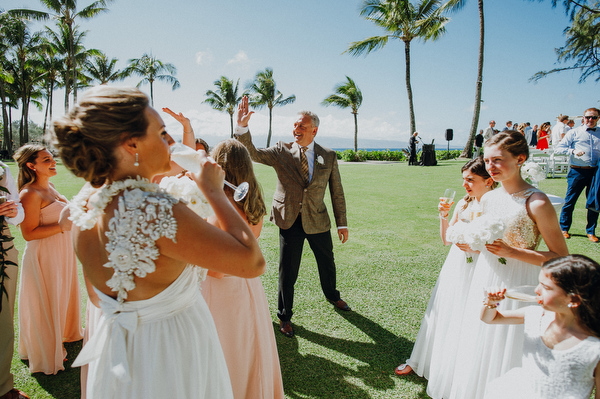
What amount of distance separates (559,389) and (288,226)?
9.25 feet

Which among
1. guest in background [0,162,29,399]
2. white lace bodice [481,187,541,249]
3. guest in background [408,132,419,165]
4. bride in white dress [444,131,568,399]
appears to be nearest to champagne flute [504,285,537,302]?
bride in white dress [444,131,568,399]

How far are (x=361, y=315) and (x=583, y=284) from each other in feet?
9.11

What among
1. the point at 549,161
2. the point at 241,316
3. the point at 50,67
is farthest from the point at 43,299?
the point at 50,67

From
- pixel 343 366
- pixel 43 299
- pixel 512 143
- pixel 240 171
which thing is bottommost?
pixel 343 366

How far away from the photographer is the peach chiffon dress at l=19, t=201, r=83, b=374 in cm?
324

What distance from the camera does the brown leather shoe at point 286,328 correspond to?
3.83m

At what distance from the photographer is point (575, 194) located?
293 inches

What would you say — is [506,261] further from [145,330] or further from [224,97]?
[224,97]

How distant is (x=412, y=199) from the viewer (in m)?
11.3

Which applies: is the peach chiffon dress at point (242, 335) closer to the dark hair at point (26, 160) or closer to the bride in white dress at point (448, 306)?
the bride in white dress at point (448, 306)

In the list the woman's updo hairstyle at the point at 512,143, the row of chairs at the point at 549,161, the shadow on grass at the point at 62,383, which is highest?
the row of chairs at the point at 549,161

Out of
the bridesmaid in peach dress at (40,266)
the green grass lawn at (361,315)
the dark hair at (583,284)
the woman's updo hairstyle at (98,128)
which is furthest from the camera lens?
the bridesmaid in peach dress at (40,266)

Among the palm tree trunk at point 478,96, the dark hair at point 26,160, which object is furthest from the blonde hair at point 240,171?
the palm tree trunk at point 478,96

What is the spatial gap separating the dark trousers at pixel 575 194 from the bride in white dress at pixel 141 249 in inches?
326
